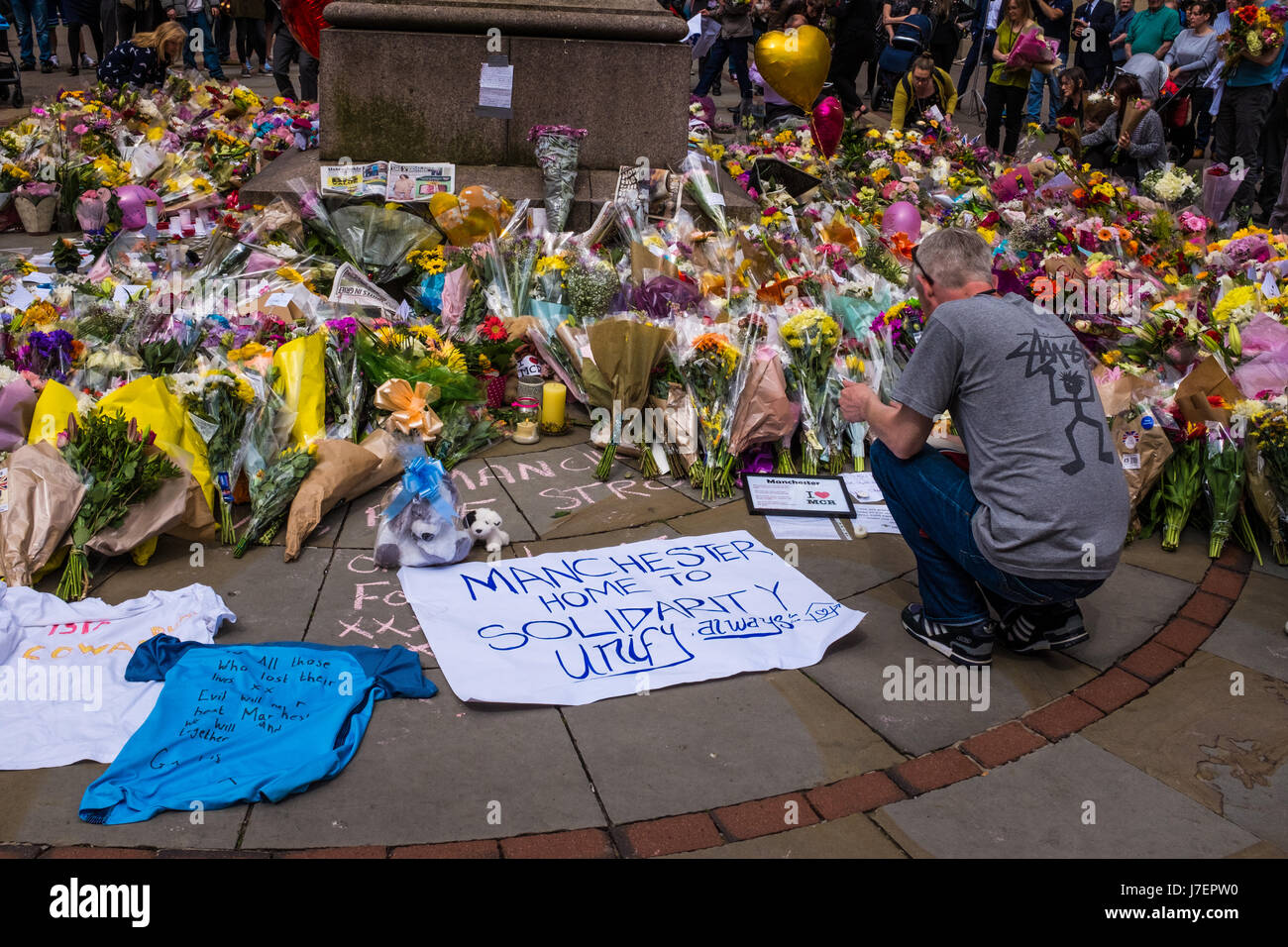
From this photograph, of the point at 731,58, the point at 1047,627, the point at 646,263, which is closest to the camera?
the point at 1047,627

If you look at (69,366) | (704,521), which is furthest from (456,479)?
(69,366)

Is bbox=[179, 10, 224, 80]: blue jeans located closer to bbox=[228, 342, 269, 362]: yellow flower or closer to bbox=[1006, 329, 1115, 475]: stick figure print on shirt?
bbox=[228, 342, 269, 362]: yellow flower

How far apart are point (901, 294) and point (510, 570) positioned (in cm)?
279

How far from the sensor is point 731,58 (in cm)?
1266

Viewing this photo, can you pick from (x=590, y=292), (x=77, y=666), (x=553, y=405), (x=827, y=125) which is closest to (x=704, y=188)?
(x=590, y=292)

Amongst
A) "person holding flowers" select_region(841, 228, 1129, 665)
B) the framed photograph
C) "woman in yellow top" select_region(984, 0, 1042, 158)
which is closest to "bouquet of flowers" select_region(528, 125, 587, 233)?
the framed photograph

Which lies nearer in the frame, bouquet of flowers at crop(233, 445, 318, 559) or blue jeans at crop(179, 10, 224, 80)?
bouquet of flowers at crop(233, 445, 318, 559)

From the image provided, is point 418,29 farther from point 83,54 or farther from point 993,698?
point 83,54

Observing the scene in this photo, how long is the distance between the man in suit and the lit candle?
10.2 metres

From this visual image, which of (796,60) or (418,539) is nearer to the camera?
(418,539)

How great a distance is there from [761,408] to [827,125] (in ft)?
17.1

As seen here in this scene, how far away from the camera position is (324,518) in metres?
4.32

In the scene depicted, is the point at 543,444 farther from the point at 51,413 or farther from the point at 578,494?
the point at 51,413

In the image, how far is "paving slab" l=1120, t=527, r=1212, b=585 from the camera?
4.28 meters
